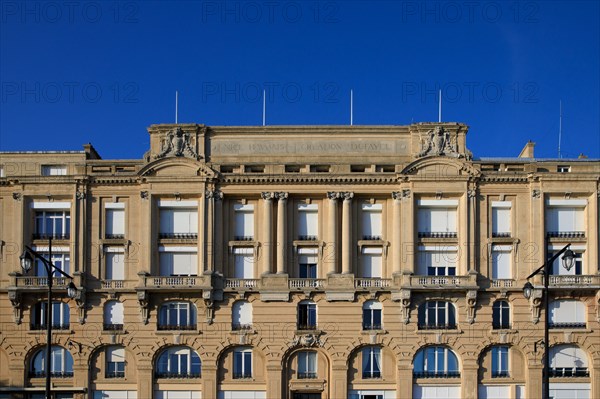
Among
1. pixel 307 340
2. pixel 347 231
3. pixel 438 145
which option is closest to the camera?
pixel 307 340

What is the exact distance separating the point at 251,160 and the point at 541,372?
2583cm

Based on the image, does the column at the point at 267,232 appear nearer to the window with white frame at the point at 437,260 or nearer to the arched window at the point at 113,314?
the window with white frame at the point at 437,260

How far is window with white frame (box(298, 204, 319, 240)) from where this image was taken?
175 ft

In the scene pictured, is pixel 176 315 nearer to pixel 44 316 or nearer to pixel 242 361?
pixel 242 361

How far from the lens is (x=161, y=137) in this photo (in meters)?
53.4

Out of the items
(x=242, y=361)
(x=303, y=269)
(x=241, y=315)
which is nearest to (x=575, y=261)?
(x=303, y=269)

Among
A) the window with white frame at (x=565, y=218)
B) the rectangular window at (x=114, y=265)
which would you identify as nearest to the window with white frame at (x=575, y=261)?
the window with white frame at (x=565, y=218)

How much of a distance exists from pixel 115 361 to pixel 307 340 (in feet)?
45.9

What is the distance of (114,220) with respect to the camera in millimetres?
53594

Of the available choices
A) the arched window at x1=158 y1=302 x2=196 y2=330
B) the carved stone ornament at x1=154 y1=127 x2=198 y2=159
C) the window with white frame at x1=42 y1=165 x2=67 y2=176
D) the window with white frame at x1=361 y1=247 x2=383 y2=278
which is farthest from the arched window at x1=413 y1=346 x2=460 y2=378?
the window with white frame at x1=42 y1=165 x2=67 y2=176

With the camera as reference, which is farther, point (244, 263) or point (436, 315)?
point (244, 263)

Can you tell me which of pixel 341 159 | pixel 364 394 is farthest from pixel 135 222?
pixel 364 394

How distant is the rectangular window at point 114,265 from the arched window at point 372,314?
58.8 feet

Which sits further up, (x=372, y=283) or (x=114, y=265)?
(x=114, y=265)
